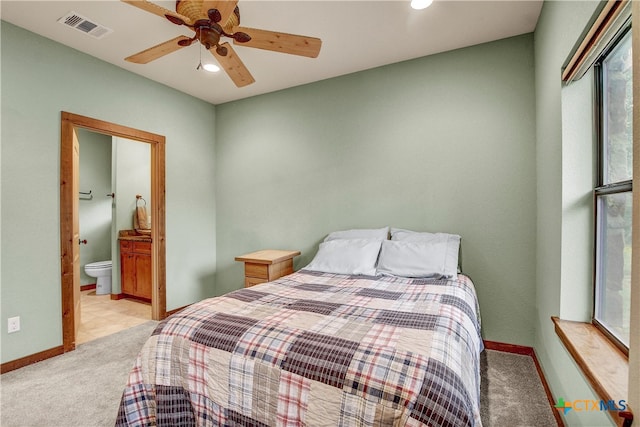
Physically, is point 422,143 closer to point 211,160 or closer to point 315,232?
point 315,232

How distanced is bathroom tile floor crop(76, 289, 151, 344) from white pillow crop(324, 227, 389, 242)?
242cm

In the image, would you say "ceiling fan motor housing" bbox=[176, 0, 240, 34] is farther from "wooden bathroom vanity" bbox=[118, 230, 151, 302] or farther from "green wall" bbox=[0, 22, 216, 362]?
"wooden bathroom vanity" bbox=[118, 230, 151, 302]

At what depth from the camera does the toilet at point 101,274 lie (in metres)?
4.40

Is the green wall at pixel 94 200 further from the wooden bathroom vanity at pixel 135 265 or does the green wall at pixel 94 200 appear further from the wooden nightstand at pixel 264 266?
the wooden nightstand at pixel 264 266

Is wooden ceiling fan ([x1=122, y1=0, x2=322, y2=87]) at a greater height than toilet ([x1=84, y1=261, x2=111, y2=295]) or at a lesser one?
greater

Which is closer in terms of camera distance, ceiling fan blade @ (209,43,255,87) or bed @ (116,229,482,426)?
bed @ (116,229,482,426)

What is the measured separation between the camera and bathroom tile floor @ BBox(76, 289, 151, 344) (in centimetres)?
312

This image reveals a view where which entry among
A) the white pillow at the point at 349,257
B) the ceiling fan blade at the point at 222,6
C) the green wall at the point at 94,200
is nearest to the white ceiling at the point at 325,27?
the ceiling fan blade at the point at 222,6

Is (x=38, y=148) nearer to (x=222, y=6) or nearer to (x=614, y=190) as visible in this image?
(x=222, y=6)

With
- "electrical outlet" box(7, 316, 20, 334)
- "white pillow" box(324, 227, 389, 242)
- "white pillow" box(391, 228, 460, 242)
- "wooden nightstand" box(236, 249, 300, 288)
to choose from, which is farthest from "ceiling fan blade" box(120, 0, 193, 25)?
"electrical outlet" box(7, 316, 20, 334)

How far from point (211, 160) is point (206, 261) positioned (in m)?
1.38

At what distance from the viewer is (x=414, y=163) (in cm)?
290

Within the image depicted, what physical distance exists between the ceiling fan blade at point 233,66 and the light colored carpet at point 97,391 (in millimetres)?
2409

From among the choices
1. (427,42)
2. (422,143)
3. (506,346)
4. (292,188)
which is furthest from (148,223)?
(506,346)
